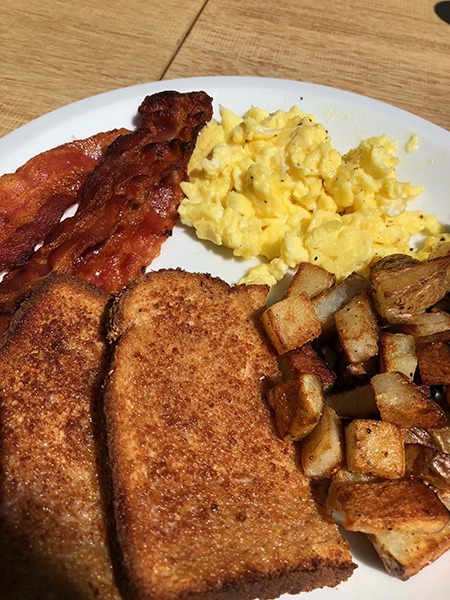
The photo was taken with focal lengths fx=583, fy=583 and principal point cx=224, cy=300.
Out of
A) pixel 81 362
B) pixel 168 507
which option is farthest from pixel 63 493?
pixel 81 362

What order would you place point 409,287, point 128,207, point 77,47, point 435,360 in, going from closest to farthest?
1. point 435,360
2. point 409,287
3. point 128,207
4. point 77,47

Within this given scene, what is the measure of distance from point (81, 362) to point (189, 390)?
0.36 metres

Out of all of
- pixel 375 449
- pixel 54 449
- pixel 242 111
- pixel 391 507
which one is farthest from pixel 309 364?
pixel 242 111

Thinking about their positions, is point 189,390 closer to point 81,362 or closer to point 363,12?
point 81,362

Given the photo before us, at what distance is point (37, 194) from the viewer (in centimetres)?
248

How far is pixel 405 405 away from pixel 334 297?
53 cm

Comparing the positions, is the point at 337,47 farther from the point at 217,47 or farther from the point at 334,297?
the point at 334,297

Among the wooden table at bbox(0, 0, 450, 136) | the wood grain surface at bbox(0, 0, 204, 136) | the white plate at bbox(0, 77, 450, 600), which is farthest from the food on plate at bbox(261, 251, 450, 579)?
the wood grain surface at bbox(0, 0, 204, 136)

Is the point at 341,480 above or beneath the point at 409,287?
beneath

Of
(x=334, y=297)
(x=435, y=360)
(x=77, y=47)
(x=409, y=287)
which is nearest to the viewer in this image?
(x=435, y=360)

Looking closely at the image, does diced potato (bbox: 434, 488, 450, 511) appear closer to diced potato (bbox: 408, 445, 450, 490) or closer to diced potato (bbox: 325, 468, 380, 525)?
diced potato (bbox: 408, 445, 450, 490)

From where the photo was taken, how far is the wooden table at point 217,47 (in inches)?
126

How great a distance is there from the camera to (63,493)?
1586 millimetres

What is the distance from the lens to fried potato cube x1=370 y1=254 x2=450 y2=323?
193 cm
